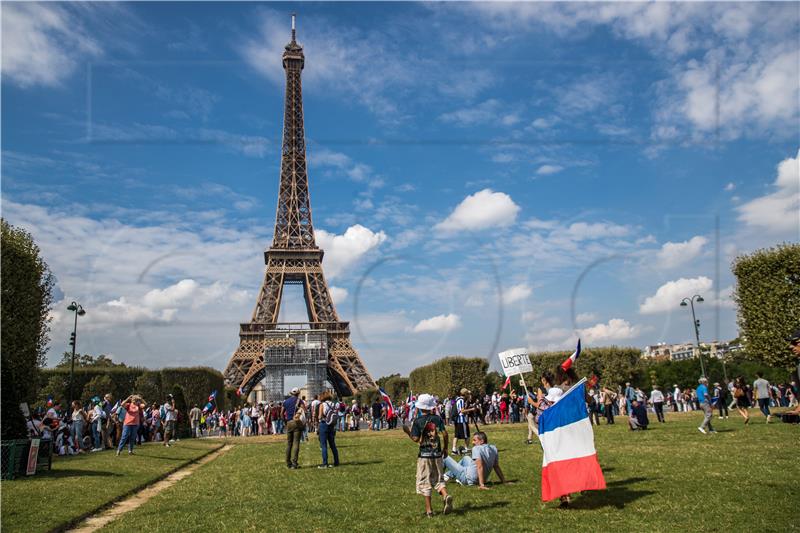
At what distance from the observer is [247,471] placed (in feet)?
49.3

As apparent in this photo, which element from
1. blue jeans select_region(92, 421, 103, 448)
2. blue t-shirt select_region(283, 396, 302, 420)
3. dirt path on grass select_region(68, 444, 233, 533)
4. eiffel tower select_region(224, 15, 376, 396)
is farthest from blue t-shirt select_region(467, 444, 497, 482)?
eiffel tower select_region(224, 15, 376, 396)

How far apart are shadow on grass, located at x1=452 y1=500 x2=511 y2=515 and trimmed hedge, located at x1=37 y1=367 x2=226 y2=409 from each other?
129 ft

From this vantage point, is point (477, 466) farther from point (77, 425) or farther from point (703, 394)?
point (77, 425)

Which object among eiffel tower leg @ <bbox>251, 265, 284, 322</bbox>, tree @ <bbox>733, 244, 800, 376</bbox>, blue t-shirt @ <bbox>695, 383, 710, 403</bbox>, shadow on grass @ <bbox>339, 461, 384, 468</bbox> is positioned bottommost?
shadow on grass @ <bbox>339, 461, 384, 468</bbox>

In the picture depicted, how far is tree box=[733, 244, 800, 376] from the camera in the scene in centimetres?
2733

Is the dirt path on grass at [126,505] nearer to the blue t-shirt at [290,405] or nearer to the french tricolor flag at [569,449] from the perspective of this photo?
the blue t-shirt at [290,405]

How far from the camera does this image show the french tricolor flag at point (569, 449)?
828 centimetres

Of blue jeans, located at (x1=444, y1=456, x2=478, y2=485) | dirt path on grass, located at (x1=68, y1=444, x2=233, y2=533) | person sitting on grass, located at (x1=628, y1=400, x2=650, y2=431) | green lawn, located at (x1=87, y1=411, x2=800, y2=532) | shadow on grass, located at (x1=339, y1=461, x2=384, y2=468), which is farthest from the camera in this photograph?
person sitting on grass, located at (x1=628, y1=400, x2=650, y2=431)

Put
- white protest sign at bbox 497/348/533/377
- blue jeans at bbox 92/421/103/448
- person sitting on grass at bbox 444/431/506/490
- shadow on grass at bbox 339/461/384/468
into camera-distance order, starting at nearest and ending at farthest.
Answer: person sitting on grass at bbox 444/431/506/490 < shadow on grass at bbox 339/461/384/468 < white protest sign at bbox 497/348/533/377 < blue jeans at bbox 92/421/103/448

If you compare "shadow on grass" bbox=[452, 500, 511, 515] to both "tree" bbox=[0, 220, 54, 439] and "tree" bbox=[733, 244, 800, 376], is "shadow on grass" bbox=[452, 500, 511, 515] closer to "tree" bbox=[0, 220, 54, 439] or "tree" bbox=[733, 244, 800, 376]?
"tree" bbox=[0, 220, 54, 439]

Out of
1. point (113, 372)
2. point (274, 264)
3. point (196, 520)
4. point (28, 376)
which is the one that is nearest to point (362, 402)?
point (274, 264)

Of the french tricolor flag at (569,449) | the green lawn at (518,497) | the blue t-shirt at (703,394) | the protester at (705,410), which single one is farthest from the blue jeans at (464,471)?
the blue t-shirt at (703,394)

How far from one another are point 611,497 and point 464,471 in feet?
9.62

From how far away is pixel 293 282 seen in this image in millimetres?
70688
